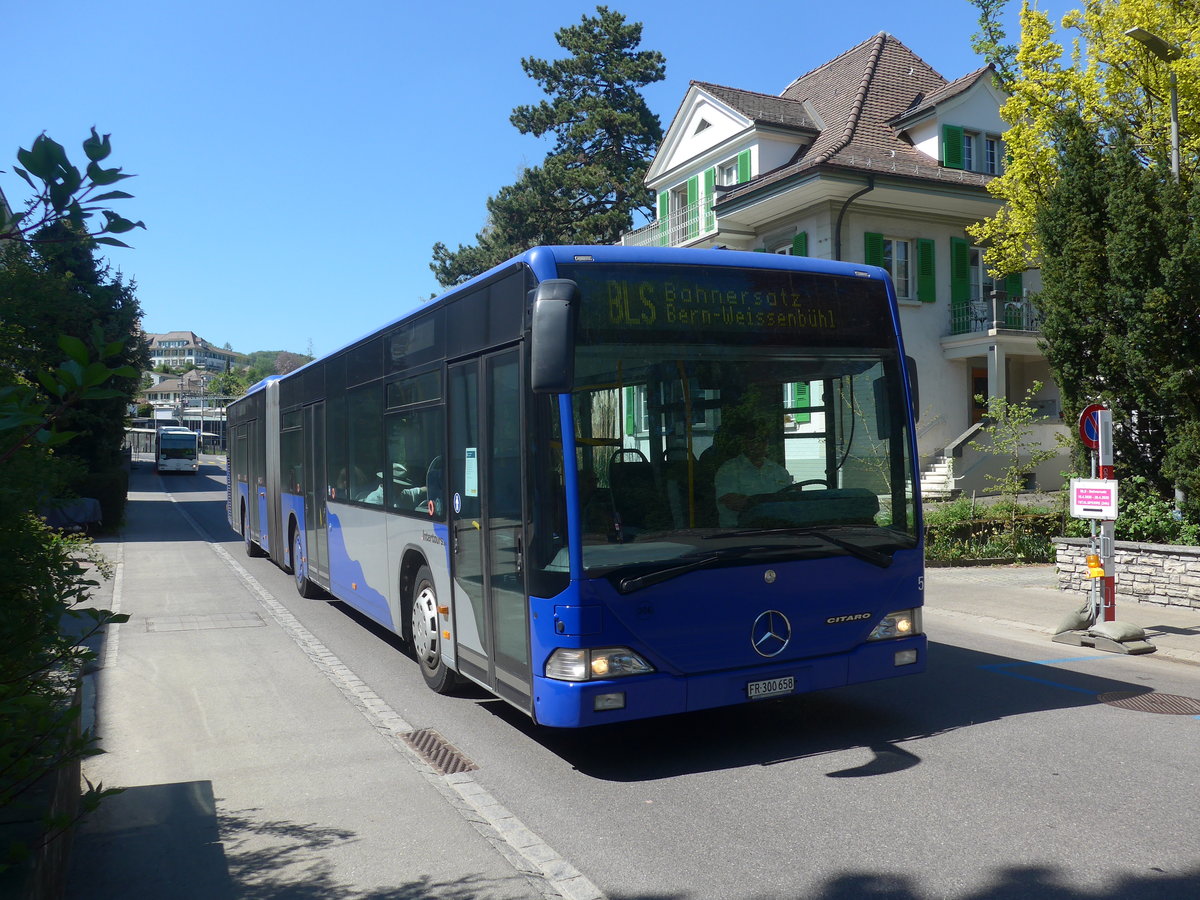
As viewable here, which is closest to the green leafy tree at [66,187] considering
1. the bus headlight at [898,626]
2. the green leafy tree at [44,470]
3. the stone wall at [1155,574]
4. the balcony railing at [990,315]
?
the green leafy tree at [44,470]

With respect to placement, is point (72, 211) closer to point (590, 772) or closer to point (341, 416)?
point (590, 772)

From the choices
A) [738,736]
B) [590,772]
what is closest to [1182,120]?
[738,736]

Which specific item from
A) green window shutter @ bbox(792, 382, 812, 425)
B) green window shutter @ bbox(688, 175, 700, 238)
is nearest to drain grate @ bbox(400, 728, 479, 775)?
green window shutter @ bbox(792, 382, 812, 425)

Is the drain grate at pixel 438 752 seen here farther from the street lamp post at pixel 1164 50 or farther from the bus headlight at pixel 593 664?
the street lamp post at pixel 1164 50

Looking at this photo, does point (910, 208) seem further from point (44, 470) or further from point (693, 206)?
point (44, 470)

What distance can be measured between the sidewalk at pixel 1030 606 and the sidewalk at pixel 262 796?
22.5 ft

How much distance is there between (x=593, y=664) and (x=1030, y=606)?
28.3 feet

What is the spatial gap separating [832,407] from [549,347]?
205 cm

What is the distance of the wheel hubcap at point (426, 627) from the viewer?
7.88 metres

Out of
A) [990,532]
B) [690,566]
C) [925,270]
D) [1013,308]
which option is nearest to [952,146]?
[925,270]

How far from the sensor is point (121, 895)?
442 centimetres

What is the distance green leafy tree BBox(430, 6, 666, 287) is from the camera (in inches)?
1689

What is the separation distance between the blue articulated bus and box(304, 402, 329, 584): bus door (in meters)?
4.95

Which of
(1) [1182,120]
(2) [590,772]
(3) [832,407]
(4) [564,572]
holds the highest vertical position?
(1) [1182,120]
